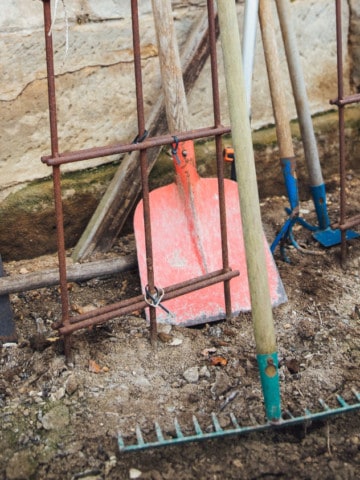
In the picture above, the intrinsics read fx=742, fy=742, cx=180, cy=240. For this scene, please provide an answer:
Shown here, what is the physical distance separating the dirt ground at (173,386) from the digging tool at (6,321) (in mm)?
30

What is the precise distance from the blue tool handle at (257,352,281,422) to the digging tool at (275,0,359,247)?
1093mm

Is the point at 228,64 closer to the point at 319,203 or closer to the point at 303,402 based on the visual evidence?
the point at 303,402

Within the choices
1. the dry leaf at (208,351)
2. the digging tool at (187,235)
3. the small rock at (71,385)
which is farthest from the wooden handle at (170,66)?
the small rock at (71,385)

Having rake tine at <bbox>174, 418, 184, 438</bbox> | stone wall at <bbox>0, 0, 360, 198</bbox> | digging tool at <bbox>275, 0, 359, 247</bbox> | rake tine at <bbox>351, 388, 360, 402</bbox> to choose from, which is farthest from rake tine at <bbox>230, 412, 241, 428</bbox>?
stone wall at <bbox>0, 0, 360, 198</bbox>

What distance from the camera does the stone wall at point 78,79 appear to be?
101 inches

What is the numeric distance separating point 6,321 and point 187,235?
69 cm

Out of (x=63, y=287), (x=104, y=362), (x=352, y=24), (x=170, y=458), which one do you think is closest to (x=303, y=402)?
(x=170, y=458)

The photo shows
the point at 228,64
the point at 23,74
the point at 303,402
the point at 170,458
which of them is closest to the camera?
the point at 228,64

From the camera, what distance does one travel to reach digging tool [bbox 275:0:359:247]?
2.72 metres

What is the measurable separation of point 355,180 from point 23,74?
1.64 meters

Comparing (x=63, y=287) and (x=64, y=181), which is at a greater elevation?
(x=64, y=181)

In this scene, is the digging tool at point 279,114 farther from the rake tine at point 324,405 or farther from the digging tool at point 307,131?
the rake tine at point 324,405

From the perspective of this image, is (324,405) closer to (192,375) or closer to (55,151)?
(192,375)

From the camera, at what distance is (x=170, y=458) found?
1961 mm
